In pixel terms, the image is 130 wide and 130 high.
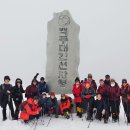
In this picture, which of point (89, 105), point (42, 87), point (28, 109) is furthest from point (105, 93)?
point (28, 109)

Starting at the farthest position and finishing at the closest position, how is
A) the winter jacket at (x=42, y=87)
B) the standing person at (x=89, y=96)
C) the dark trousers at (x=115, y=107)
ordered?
the winter jacket at (x=42, y=87) < the standing person at (x=89, y=96) < the dark trousers at (x=115, y=107)

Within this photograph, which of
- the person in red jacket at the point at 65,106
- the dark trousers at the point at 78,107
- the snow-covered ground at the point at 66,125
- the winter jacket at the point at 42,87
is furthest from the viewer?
the winter jacket at the point at 42,87

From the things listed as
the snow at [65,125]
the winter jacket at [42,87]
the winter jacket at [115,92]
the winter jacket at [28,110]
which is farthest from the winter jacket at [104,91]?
the winter jacket at [28,110]

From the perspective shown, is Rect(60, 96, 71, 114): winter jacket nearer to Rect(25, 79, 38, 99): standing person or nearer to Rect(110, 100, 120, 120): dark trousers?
Rect(25, 79, 38, 99): standing person

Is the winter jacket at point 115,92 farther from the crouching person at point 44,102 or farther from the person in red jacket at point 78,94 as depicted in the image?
the crouching person at point 44,102

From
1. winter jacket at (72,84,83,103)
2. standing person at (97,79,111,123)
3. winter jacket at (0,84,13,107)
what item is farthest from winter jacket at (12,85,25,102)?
standing person at (97,79,111,123)

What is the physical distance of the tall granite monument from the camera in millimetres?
14539

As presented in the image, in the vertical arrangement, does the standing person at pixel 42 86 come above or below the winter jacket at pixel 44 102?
above

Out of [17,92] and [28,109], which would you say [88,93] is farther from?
[17,92]

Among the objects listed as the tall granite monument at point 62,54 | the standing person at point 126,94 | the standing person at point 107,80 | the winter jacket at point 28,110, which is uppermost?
the tall granite monument at point 62,54

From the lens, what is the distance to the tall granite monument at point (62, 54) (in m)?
14.5

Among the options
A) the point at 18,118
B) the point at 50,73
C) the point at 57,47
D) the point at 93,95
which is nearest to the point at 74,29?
the point at 57,47

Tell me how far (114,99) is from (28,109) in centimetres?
316

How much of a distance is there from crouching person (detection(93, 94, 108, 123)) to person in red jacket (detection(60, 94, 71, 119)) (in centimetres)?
103
